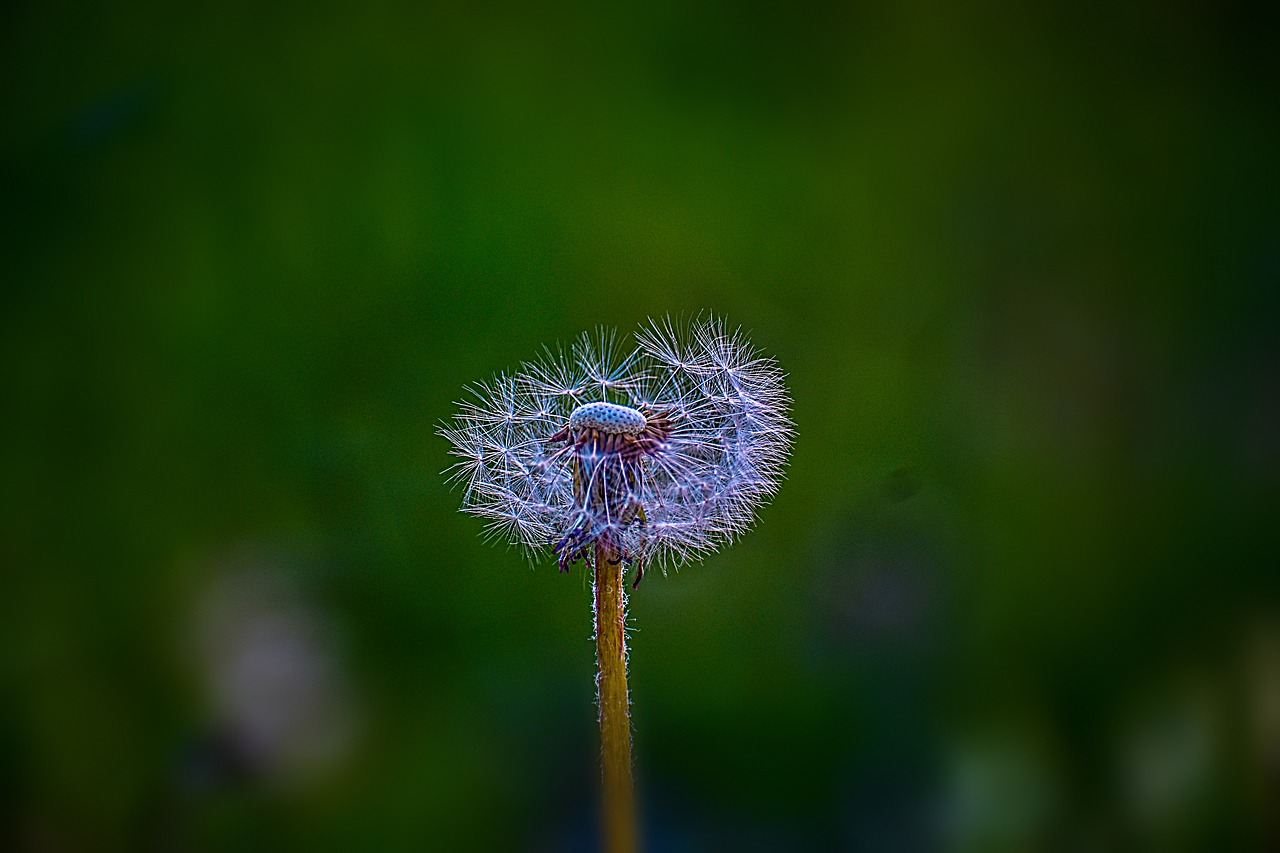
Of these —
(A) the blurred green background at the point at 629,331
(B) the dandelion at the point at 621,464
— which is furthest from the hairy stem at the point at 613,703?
(A) the blurred green background at the point at 629,331

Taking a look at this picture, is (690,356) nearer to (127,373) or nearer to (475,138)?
(475,138)

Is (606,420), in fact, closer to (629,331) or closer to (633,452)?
(633,452)

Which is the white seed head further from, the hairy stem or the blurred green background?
the blurred green background

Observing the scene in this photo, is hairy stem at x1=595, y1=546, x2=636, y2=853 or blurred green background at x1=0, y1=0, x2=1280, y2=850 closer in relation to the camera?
hairy stem at x1=595, y1=546, x2=636, y2=853

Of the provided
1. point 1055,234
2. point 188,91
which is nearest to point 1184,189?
point 1055,234

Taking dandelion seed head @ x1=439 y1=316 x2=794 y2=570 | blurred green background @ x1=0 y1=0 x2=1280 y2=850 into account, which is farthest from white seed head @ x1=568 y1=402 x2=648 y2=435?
blurred green background @ x1=0 y1=0 x2=1280 y2=850
